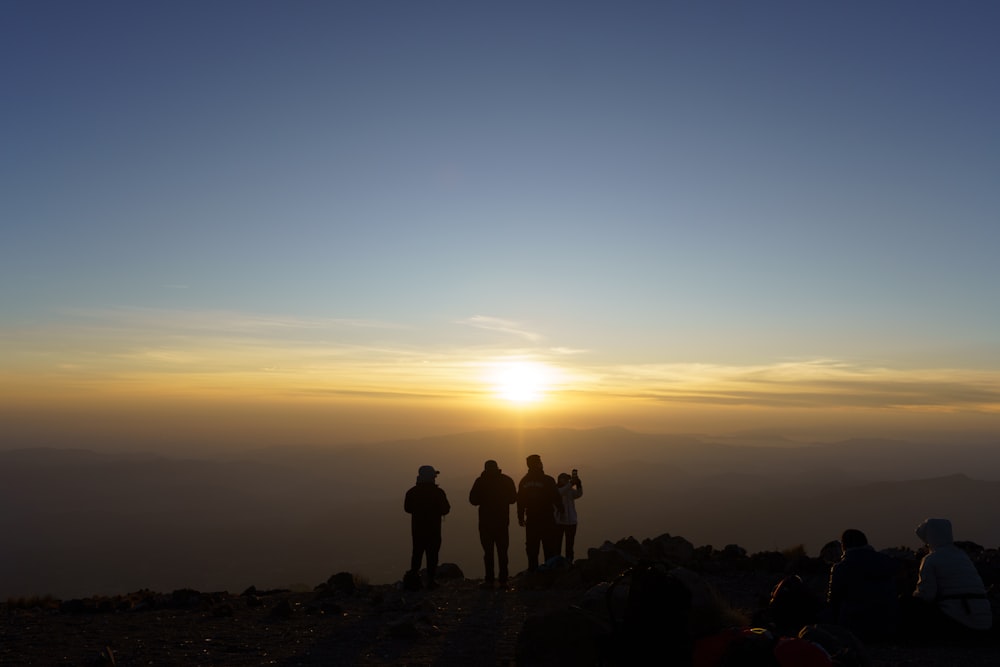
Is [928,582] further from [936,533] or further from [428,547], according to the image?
[428,547]

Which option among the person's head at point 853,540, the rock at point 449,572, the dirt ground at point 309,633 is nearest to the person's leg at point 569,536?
the rock at point 449,572

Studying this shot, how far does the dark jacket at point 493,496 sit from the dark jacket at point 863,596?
6338 millimetres

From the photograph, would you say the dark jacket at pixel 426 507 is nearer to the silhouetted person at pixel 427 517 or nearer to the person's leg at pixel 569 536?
the silhouetted person at pixel 427 517

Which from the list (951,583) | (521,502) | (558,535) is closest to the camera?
(951,583)

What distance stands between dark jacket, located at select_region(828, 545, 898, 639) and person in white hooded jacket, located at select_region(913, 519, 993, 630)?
0.49 metres

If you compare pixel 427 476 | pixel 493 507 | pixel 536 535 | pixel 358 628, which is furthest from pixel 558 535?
pixel 358 628

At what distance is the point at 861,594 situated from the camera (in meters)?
7.77

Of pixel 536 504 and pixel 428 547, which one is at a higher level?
pixel 536 504

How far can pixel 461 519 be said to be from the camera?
17775 cm

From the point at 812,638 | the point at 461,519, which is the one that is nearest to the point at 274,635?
the point at 812,638

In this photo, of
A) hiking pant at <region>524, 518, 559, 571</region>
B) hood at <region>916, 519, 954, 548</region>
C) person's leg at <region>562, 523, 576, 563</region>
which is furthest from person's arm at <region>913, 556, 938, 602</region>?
person's leg at <region>562, 523, 576, 563</region>

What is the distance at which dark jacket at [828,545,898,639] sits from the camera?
7.68 metres

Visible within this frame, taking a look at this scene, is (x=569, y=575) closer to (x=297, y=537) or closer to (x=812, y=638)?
(x=812, y=638)

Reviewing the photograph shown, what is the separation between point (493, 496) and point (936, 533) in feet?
23.6
